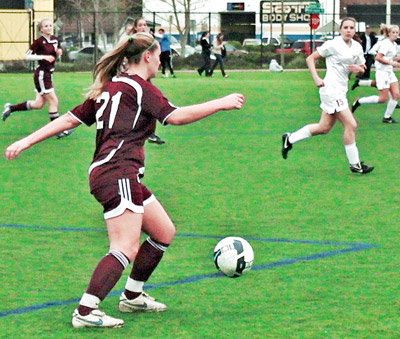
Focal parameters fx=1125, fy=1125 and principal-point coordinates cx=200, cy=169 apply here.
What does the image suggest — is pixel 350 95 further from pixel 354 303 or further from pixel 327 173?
pixel 354 303

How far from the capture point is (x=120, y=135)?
21.7 feet

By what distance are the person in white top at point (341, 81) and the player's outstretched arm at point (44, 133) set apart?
7.59 meters

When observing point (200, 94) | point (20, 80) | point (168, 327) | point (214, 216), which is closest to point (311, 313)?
point (168, 327)

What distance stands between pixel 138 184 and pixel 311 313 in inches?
54.4

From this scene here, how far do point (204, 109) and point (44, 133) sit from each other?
1.01m

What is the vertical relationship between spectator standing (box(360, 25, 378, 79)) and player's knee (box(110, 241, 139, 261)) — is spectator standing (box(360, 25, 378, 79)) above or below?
below

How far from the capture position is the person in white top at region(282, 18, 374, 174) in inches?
553

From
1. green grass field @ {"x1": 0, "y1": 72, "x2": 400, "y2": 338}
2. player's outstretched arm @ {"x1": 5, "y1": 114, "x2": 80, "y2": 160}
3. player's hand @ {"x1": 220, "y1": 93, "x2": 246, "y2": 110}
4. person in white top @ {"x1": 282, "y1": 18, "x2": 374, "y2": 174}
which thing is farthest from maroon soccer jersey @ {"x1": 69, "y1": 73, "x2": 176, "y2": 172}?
person in white top @ {"x1": 282, "y1": 18, "x2": 374, "y2": 174}

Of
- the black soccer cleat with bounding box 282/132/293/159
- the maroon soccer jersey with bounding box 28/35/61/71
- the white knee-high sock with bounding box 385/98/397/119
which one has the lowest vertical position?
the white knee-high sock with bounding box 385/98/397/119

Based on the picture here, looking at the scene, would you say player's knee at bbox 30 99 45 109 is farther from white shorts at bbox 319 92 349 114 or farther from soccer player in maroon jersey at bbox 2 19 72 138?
white shorts at bbox 319 92 349 114

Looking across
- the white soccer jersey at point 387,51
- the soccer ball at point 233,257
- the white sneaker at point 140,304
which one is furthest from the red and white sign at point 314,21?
the white sneaker at point 140,304

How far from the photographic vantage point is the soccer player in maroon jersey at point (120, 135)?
6.54 m

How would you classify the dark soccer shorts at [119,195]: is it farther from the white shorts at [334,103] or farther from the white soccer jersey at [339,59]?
the white soccer jersey at [339,59]

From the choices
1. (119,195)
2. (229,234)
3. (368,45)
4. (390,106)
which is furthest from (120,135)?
(368,45)
